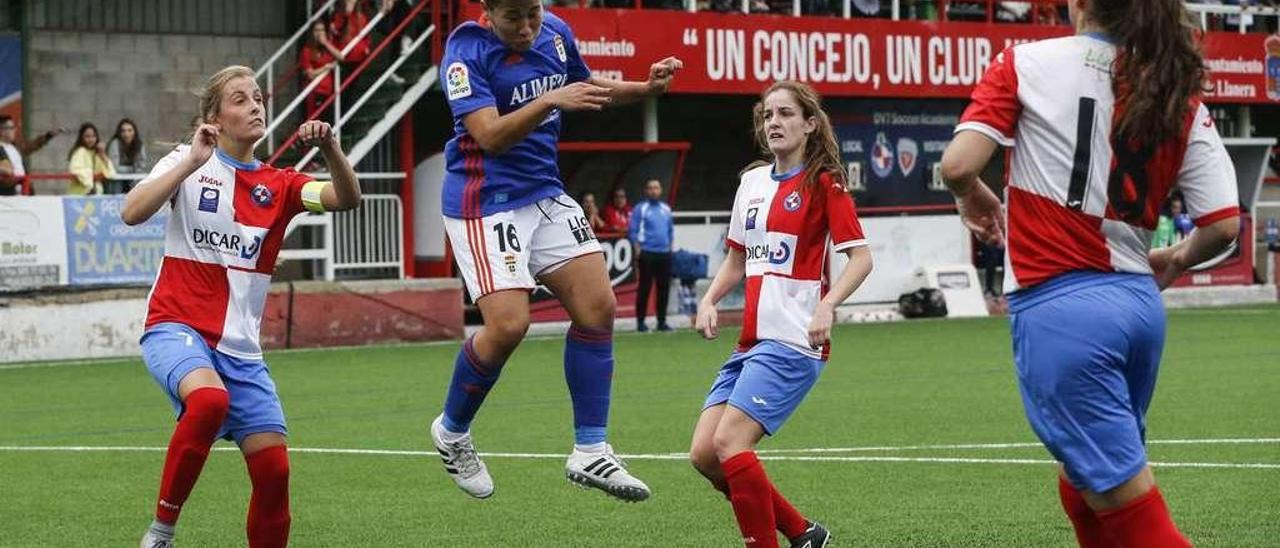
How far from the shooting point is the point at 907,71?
31.7 m

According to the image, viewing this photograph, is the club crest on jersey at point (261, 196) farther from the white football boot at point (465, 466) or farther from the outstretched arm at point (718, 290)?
the outstretched arm at point (718, 290)

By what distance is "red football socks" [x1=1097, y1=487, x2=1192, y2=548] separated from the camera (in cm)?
567

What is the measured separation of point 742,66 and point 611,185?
246 centimetres

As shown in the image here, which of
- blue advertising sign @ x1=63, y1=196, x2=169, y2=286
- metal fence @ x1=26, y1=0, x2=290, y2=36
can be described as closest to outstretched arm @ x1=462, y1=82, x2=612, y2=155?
blue advertising sign @ x1=63, y1=196, x2=169, y2=286

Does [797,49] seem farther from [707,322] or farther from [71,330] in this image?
[707,322]

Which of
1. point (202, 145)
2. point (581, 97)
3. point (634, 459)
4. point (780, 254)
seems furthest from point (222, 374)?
point (634, 459)

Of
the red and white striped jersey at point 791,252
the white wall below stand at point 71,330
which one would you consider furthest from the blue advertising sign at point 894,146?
the red and white striped jersey at point 791,252

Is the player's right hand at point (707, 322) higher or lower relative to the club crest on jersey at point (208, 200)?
lower

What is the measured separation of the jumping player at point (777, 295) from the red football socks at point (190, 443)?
1.82 m

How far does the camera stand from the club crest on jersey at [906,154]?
33500 mm

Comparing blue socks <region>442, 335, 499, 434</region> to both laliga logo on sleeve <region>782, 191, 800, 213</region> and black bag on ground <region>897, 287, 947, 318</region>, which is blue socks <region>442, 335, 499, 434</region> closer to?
laliga logo on sleeve <region>782, 191, 800, 213</region>

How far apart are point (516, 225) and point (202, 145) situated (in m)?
1.47

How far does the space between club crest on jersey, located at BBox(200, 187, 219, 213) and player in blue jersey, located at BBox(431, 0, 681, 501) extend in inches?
39.4

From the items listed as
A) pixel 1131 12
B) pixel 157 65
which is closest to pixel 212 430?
pixel 1131 12
